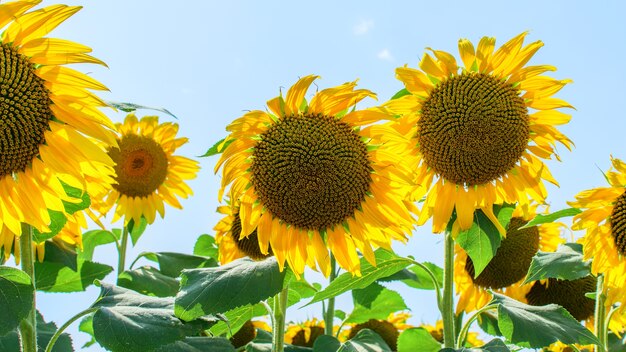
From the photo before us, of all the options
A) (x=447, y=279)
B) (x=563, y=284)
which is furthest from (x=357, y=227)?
(x=563, y=284)

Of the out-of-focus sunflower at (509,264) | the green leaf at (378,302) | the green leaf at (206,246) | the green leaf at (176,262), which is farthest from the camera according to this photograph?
the green leaf at (206,246)

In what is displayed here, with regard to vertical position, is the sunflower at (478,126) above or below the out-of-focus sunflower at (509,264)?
above

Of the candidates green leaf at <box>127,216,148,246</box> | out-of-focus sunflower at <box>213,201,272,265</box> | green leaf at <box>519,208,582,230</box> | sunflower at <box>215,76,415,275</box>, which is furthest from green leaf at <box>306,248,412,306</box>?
green leaf at <box>127,216,148,246</box>

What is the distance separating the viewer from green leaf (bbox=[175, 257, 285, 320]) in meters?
2.63

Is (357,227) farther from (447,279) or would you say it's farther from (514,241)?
(514,241)

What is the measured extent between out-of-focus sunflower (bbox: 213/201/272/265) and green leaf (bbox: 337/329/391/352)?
1.05 m

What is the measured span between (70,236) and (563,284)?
2.71 m

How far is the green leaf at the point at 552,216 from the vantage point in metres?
3.26

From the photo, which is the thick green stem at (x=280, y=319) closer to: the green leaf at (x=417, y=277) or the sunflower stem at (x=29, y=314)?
the sunflower stem at (x=29, y=314)

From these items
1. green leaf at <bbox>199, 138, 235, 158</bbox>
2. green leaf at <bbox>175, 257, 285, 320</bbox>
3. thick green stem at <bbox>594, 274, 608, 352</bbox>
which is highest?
green leaf at <bbox>199, 138, 235, 158</bbox>

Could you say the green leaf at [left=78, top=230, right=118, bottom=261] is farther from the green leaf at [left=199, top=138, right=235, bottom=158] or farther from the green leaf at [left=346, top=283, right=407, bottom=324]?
the green leaf at [left=199, top=138, right=235, bottom=158]

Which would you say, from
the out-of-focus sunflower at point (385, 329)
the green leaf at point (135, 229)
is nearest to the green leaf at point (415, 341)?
the out-of-focus sunflower at point (385, 329)

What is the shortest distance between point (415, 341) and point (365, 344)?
1.41ft

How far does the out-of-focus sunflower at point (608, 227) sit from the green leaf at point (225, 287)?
150cm
